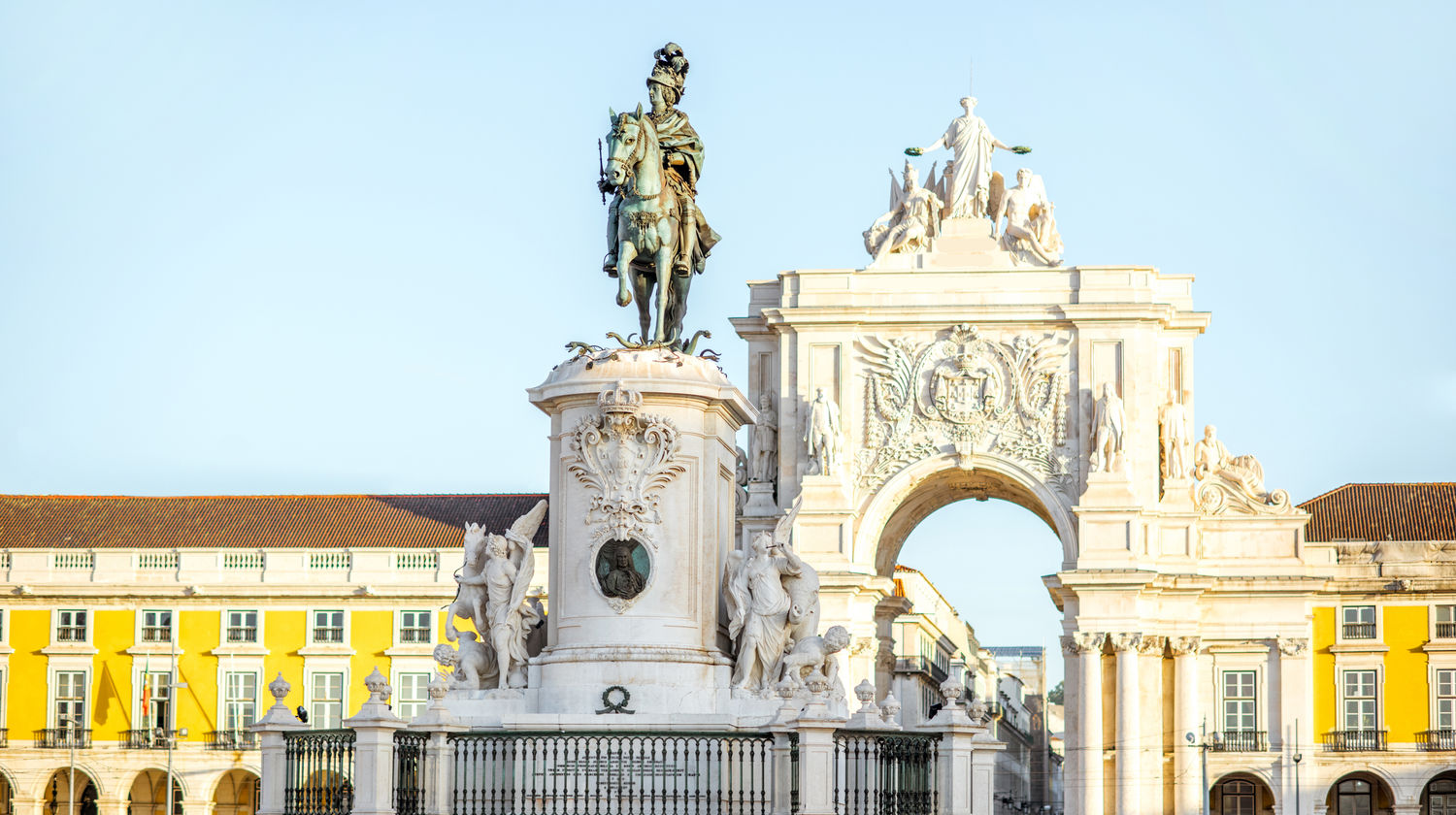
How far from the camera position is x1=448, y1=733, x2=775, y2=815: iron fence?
53.6ft

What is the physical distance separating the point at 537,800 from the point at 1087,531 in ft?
134

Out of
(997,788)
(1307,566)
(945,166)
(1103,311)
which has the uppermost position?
(945,166)

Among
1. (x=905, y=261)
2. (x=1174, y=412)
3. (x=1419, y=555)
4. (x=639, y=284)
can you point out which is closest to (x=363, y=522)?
(x=905, y=261)

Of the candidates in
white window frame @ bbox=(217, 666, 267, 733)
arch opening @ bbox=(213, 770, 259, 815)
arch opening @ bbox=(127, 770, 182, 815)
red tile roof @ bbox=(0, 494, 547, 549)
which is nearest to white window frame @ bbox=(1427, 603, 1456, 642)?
red tile roof @ bbox=(0, 494, 547, 549)

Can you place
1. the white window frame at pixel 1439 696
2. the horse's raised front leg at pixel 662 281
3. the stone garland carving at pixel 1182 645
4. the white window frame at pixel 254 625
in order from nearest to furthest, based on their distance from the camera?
1. the horse's raised front leg at pixel 662 281
2. the stone garland carving at pixel 1182 645
3. the white window frame at pixel 1439 696
4. the white window frame at pixel 254 625

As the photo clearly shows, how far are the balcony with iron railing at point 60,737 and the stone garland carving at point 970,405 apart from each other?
68.4 feet

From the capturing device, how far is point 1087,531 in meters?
56.2

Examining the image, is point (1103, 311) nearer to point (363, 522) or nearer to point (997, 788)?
point (363, 522)

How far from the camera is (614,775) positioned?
53.7 ft

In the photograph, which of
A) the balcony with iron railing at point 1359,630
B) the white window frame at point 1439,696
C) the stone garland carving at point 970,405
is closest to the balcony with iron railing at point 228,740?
the stone garland carving at point 970,405

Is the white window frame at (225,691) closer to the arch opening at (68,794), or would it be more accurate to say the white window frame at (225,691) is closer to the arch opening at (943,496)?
the arch opening at (68,794)

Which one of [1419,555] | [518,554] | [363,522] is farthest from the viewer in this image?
[363,522]

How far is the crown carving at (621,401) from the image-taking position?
1780 centimetres

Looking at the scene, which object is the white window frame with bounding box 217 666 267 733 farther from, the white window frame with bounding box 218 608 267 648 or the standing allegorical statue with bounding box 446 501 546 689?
the standing allegorical statue with bounding box 446 501 546 689
